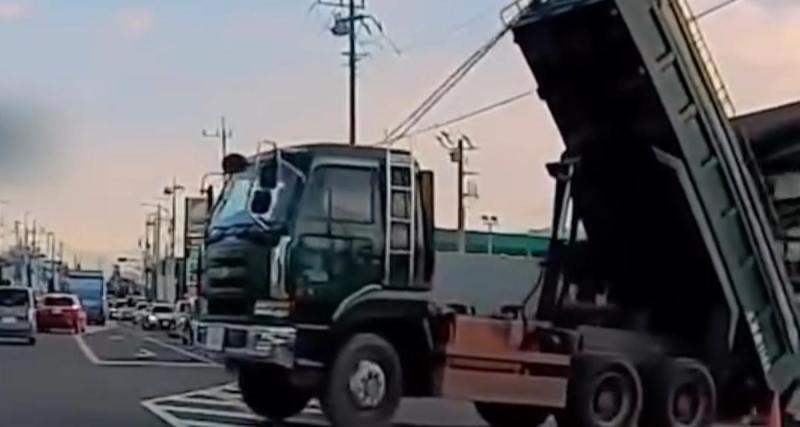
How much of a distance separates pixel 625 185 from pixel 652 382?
83.2 inches

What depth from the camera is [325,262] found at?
15.6 m

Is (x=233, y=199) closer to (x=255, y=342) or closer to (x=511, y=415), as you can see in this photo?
(x=255, y=342)

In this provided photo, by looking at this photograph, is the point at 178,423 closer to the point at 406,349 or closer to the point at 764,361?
the point at 406,349

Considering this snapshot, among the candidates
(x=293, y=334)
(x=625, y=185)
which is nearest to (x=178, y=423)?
(x=293, y=334)

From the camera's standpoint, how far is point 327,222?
615 inches

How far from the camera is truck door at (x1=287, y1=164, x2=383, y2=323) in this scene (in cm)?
1552

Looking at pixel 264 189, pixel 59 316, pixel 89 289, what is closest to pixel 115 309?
pixel 89 289

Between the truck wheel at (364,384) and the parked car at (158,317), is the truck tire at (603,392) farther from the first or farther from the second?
the parked car at (158,317)

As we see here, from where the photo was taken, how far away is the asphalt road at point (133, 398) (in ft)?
60.2

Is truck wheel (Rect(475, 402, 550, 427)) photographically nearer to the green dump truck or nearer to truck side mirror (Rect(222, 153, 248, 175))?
the green dump truck

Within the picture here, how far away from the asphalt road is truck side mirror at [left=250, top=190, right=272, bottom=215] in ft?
10.1

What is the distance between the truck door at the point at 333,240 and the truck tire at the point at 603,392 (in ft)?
7.59

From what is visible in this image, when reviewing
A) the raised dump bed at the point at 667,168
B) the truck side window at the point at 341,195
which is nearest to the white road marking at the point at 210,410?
the truck side window at the point at 341,195

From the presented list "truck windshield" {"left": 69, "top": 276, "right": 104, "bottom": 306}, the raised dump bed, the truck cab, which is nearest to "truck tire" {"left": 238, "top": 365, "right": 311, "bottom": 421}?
the truck cab
